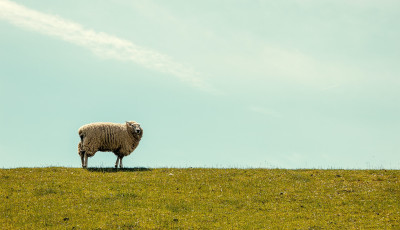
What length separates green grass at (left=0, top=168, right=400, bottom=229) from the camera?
20234 millimetres

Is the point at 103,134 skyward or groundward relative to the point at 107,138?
skyward

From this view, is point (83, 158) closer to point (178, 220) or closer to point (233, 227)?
point (178, 220)

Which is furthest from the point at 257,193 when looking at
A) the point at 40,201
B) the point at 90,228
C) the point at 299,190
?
the point at 40,201

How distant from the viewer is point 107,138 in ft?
103

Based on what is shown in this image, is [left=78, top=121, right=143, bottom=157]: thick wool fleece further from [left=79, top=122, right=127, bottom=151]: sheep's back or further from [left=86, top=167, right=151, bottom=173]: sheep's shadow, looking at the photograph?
[left=86, top=167, right=151, bottom=173]: sheep's shadow

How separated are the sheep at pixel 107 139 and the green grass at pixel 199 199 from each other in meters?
2.52

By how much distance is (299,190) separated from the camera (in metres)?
24.7

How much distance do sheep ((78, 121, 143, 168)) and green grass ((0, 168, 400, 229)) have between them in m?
2.52

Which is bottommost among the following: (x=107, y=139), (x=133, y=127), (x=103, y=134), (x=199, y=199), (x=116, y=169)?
(x=199, y=199)

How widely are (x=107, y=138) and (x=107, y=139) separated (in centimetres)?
7

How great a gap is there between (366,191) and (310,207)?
4196 mm

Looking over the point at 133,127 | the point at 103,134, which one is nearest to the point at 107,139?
the point at 103,134

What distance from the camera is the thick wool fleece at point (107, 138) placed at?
3114 cm

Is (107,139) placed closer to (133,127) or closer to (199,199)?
(133,127)
